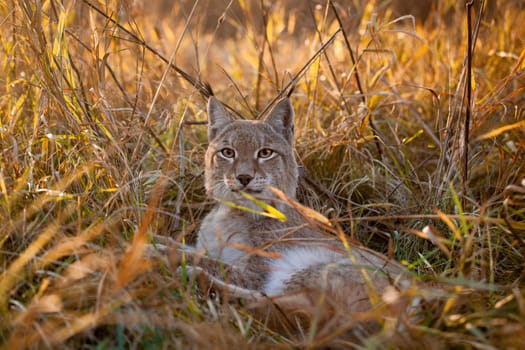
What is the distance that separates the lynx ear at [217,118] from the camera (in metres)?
3.64

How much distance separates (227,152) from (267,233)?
0.60 meters

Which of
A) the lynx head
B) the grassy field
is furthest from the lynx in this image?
the grassy field

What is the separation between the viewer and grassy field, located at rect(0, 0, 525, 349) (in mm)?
2096

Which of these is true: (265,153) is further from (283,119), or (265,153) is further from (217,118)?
(217,118)

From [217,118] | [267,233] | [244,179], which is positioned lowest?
[267,233]

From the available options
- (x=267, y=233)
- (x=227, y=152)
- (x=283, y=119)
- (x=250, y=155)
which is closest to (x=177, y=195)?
(x=227, y=152)

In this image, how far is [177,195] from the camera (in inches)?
141

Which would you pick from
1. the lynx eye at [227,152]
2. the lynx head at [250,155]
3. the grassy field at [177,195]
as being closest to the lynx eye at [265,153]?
the lynx head at [250,155]

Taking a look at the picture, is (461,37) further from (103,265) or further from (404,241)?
(103,265)

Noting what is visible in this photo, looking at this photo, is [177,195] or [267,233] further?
[177,195]

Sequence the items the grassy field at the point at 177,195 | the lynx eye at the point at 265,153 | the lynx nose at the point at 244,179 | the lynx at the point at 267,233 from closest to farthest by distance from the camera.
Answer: the grassy field at the point at 177,195
the lynx at the point at 267,233
the lynx nose at the point at 244,179
the lynx eye at the point at 265,153

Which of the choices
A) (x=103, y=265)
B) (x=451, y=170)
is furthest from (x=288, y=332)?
(x=451, y=170)

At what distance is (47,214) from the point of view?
251 cm

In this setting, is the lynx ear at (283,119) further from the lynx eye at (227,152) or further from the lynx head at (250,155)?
the lynx eye at (227,152)
